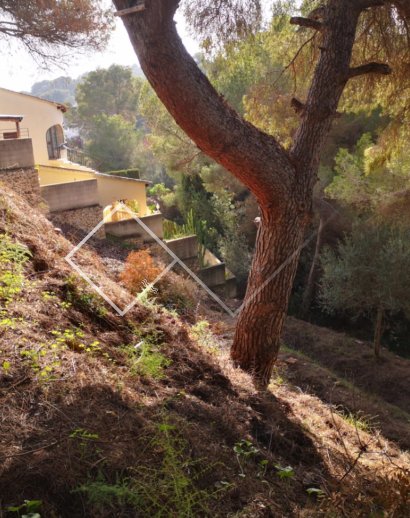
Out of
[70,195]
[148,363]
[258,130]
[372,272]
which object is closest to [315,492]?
[148,363]

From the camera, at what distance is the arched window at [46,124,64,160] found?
12.7 m

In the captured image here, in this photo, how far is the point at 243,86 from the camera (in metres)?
15.2

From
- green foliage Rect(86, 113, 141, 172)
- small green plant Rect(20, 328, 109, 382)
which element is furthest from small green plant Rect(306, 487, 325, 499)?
green foliage Rect(86, 113, 141, 172)

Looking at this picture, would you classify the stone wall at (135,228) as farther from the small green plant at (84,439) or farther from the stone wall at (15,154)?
the small green plant at (84,439)

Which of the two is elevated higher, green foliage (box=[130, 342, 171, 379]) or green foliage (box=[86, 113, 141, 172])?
green foliage (box=[86, 113, 141, 172])

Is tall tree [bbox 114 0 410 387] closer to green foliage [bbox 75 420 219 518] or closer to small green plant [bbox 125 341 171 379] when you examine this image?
small green plant [bbox 125 341 171 379]

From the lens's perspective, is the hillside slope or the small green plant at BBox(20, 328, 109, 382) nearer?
the hillside slope

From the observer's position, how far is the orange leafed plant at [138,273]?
625 cm

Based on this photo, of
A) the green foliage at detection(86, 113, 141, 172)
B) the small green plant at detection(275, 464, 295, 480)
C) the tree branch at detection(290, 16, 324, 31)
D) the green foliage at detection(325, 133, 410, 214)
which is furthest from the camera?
the green foliage at detection(86, 113, 141, 172)

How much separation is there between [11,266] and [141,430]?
2.17 meters

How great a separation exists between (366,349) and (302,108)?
7.97 meters

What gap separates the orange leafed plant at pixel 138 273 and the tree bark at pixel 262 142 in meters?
2.07

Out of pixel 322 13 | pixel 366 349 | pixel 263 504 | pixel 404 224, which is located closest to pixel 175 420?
pixel 263 504

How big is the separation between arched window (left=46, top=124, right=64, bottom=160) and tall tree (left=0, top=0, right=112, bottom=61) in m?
4.74
